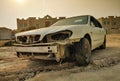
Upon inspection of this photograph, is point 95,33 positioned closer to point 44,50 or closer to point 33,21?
point 44,50

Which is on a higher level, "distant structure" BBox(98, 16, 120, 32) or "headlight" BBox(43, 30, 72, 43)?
"distant structure" BBox(98, 16, 120, 32)

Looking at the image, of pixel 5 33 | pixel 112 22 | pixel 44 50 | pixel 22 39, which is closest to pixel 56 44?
pixel 44 50

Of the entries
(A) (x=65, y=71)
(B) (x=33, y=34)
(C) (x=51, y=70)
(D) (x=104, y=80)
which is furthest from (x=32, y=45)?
(D) (x=104, y=80)

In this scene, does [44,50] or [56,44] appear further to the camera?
[44,50]

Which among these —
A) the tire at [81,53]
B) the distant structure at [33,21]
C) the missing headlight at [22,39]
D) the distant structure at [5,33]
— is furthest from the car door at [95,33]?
the distant structure at [33,21]

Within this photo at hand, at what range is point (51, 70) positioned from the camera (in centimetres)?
397

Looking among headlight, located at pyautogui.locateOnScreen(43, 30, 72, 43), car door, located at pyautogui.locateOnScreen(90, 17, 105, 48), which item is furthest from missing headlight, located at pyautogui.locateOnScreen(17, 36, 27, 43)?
car door, located at pyautogui.locateOnScreen(90, 17, 105, 48)

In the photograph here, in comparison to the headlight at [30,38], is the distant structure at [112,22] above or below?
above

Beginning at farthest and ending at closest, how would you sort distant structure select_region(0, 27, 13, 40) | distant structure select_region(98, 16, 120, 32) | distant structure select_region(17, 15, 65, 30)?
distant structure select_region(98, 16, 120, 32), distant structure select_region(17, 15, 65, 30), distant structure select_region(0, 27, 13, 40)

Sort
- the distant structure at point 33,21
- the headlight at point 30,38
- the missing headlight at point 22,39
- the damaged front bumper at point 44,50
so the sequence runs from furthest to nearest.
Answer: the distant structure at point 33,21 < the missing headlight at point 22,39 < the headlight at point 30,38 < the damaged front bumper at point 44,50

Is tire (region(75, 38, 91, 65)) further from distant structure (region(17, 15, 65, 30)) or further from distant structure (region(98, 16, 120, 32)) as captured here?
distant structure (region(98, 16, 120, 32))

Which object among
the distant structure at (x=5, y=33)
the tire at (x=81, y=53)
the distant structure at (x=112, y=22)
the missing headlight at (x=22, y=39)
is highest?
the distant structure at (x=112, y=22)

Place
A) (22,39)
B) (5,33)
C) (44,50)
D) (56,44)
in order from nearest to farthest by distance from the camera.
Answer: (56,44) < (44,50) < (22,39) < (5,33)

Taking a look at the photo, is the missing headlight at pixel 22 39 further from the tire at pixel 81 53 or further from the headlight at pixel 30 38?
the tire at pixel 81 53
